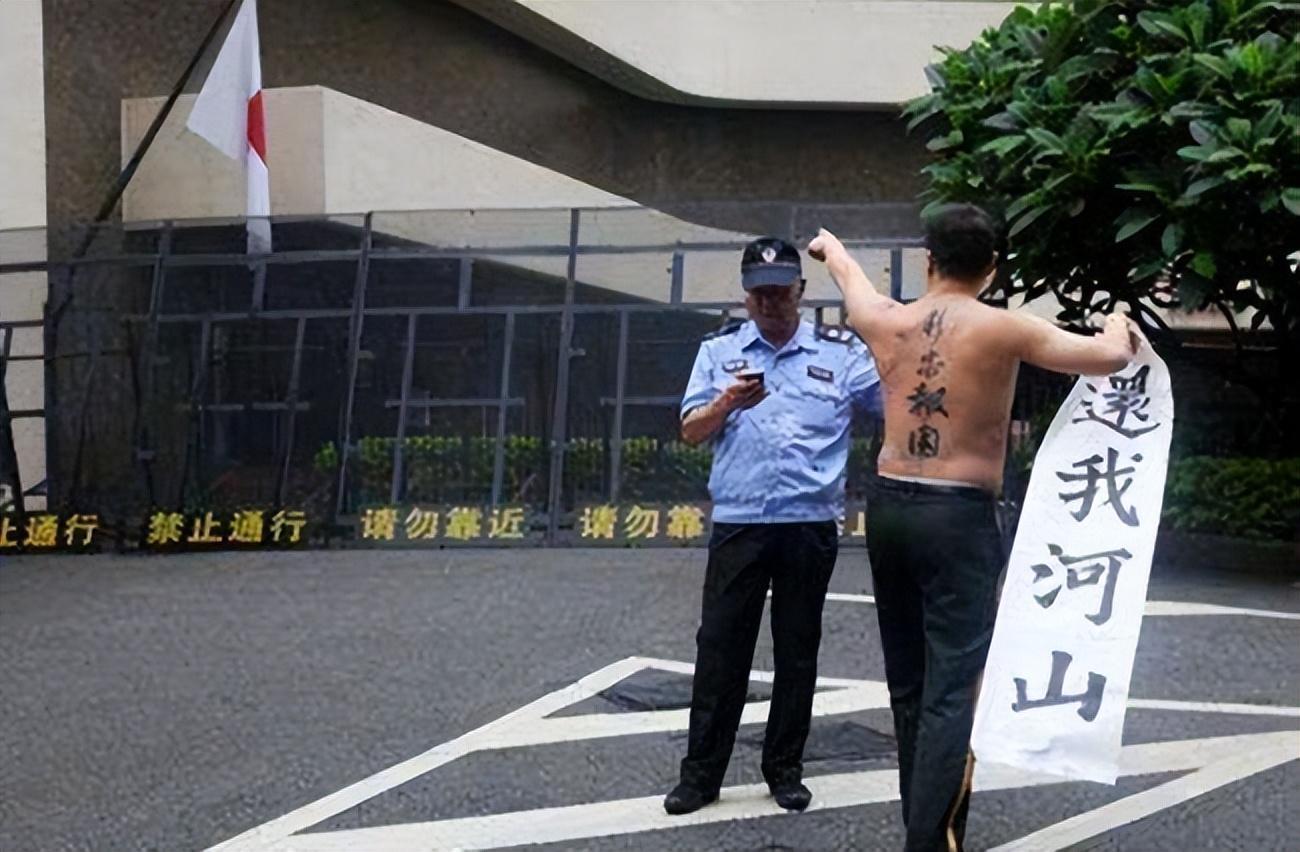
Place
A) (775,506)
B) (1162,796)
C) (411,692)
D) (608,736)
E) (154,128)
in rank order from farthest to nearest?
(154,128) < (411,692) < (608,736) < (1162,796) < (775,506)

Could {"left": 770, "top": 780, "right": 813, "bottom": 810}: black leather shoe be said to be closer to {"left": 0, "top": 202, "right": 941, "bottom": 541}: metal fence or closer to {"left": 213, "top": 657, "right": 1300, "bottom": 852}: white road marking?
{"left": 213, "top": 657, "right": 1300, "bottom": 852}: white road marking

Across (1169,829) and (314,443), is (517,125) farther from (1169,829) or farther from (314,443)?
(1169,829)

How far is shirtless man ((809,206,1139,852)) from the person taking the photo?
3.89 m

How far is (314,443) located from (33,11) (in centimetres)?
482

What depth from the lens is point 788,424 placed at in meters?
4.66

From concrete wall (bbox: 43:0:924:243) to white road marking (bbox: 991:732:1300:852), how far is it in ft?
29.9

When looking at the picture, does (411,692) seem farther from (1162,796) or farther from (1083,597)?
(1083,597)

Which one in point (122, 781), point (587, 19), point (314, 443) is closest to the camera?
point (122, 781)

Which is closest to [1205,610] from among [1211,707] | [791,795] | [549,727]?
[1211,707]

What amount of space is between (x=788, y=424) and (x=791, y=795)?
3.84 ft

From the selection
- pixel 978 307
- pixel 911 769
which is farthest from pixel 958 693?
pixel 978 307

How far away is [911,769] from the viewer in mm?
4105

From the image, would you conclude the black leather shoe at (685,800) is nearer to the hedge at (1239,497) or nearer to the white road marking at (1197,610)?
the white road marking at (1197,610)

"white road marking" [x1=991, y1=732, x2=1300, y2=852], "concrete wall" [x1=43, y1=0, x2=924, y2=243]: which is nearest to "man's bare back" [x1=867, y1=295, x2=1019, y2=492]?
"white road marking" [x1=991, y1=732, x2=1300, y2=852]
